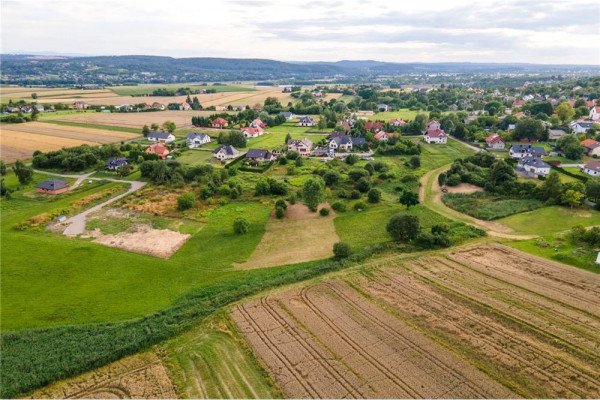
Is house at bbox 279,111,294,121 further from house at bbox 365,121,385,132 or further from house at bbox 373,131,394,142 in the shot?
house at bbox 373,131,394,142

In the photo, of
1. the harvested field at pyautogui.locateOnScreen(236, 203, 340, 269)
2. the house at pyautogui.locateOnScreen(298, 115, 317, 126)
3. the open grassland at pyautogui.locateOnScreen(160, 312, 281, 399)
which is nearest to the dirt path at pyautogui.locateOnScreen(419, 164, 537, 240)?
the harvested field at pyautogui.locateOnScreen(236, 203, 340, 269)

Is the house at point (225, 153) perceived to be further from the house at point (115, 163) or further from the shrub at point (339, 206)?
the shrub at point (339, 206)

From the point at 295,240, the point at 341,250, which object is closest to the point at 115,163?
the point at 295,240

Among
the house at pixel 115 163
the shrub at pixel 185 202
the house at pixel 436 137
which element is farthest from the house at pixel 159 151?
the house at pixel 436 137

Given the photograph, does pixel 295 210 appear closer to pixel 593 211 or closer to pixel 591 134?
pixel 593 211

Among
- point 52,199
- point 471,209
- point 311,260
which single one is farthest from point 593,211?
point 52,199

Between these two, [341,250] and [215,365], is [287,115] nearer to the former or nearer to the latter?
[341,250]
